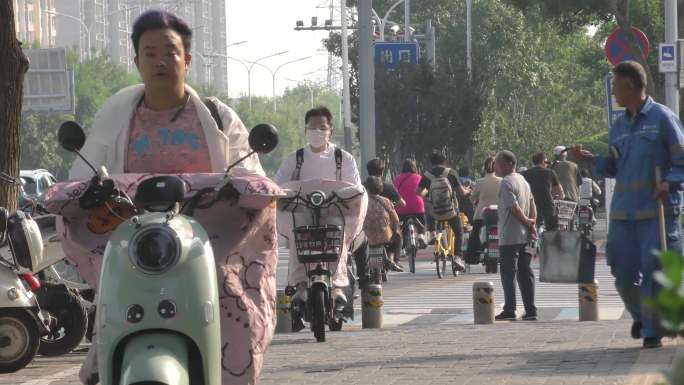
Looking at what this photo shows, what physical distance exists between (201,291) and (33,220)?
5.83 m

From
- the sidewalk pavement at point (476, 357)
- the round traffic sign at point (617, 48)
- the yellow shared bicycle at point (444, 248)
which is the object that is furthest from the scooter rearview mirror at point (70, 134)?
the yellow shared bicycle at point (444, 248)

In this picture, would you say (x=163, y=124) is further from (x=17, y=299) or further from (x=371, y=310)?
(x=371, y=310)

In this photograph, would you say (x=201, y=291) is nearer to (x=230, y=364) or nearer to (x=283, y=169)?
(x=230, y=364)

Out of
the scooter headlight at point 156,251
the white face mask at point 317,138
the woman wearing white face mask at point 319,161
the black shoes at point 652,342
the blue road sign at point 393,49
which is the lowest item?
the black shoes at point 652,342

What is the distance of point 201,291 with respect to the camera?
18.3 ft

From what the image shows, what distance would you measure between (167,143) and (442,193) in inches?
717

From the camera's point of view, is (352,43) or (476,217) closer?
(476,217)

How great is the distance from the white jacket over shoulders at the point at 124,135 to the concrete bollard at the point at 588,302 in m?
8.56

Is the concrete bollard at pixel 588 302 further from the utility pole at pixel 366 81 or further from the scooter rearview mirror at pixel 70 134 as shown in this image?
the utility pole at pixel 366 81

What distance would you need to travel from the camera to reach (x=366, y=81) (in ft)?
86.3

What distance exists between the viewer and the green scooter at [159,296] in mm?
5504

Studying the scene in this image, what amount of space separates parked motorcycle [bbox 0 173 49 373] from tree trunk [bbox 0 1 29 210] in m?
2.61

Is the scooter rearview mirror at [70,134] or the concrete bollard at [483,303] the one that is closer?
the scooter rearview mirror at [70,134]

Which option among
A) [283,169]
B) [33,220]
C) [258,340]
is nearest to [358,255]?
[283,169]
